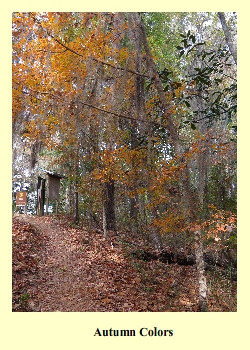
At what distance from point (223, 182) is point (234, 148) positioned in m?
1.75

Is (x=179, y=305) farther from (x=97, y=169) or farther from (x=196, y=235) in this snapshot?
(x=97, y=169)

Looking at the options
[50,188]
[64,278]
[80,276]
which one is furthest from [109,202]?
[64,278]

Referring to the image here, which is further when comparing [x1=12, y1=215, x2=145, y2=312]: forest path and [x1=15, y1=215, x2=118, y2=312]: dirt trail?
[x1=12, y1=215, x2=145, y2=312]: forest path

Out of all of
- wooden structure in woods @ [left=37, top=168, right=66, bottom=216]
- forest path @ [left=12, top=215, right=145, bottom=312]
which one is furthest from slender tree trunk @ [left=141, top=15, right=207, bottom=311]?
wooden structure in woods @ [left=37, top=168, right=66, bottom=216]

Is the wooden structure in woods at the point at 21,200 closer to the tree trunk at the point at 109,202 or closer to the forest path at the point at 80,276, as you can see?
the forest path at the point at 80,276

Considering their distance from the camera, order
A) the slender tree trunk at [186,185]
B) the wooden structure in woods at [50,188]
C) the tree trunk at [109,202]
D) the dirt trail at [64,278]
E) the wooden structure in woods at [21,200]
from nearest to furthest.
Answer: the slender tree trunk at [186,185] < the dirt trail at [64,278] < the wooden structure in woods at [21,200] < the tree trunk at [109,202] < the wooden structure in woods at [50,188]

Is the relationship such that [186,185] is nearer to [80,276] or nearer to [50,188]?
[80,276]

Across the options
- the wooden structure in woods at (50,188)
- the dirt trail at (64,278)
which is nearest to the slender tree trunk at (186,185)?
the dirt trail at (64,278)

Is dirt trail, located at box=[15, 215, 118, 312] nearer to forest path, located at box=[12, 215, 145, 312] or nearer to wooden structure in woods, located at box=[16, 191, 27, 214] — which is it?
forest path, located at box=[12, 215, 145, 312]

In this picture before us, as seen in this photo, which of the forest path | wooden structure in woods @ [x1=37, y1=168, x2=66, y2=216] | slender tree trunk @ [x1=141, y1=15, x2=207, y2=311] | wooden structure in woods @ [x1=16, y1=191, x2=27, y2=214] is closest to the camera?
slender tree trunk @ [x1=141, y1=15, x2=207, y2=311]

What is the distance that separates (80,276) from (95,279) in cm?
39

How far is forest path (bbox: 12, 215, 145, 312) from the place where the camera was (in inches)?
250

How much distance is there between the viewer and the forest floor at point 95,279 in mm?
6371

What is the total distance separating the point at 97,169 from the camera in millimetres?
10664
